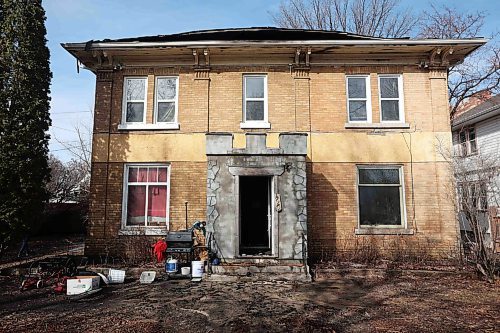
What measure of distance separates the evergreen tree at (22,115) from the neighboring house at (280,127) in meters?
→ 1.15

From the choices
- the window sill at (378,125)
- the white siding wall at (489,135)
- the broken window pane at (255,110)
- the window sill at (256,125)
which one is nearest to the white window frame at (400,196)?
the window sill at (378,125)

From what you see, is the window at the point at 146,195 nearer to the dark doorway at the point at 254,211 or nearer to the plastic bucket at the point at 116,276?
the plastic bucket at the point at 116,276

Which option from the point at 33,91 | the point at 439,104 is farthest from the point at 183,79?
the point at 439,104

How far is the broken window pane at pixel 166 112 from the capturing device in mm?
12469

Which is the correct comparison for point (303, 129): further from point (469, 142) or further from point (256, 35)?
point (469, 142)

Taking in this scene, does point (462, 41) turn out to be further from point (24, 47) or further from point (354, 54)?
point (24, 47)

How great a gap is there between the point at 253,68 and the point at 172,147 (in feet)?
12.5

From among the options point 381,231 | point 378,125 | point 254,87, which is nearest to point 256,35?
point 254,87

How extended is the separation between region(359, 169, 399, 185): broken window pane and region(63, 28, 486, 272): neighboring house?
0.03 meters

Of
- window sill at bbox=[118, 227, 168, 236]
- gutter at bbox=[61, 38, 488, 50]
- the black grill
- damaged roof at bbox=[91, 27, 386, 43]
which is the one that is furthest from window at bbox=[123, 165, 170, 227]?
damaged roof at bbox=[91, 27, 386, 43]

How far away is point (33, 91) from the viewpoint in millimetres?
11234

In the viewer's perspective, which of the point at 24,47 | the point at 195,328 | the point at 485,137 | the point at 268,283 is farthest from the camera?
the point at 485,137

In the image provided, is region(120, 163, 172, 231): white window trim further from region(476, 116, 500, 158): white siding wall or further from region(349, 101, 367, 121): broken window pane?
region(476, 116, 500, 158): white siding wall

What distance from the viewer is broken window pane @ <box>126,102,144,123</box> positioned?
12.5 meters
